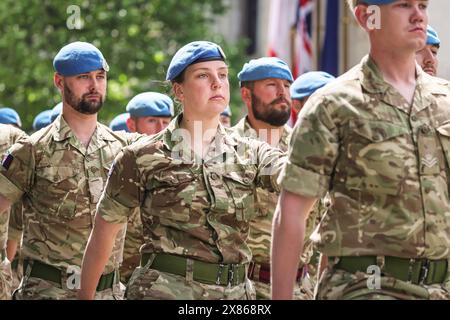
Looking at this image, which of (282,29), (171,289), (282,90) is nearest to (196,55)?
(171,289)

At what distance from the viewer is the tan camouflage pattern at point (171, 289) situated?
713 centimetres

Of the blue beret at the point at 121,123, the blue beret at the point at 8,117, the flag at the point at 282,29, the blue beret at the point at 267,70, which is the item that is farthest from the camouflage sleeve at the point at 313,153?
the flag at the point at 282,29

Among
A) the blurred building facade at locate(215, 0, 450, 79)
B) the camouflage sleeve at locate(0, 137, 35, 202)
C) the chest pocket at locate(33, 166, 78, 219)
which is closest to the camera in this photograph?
the camouflage sleeve at locate(0, 137, 35, 202)

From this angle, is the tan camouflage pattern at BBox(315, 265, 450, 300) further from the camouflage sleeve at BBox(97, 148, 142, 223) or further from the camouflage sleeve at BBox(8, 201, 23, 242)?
the camouflage sleeve at BBox(8, 201, 23, 242)

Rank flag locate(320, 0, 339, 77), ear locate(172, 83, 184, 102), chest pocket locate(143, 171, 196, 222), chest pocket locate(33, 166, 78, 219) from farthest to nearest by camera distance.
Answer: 1. flag locate(320, 0, 339, 77)
2. chest pocket locate(33, 166, 78, 219)
3. ear locate(172, 83, 184, 102)
4. chest pocket locate(143, 171, 196, 222)

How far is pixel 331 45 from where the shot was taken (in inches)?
794

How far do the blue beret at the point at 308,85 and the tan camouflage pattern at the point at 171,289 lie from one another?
11.4 ft

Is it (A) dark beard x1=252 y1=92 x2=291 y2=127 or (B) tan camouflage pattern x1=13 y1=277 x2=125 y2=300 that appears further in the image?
(A) dark beard x1=252 y1=92 x2=291 y2=127

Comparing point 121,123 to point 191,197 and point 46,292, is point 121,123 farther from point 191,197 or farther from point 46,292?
point 191,197

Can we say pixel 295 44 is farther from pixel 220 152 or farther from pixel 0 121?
pixel 220 152

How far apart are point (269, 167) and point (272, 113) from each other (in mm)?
2382

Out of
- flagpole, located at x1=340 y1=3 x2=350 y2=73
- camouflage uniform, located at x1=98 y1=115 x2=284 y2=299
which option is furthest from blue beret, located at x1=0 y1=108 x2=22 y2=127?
camouflage uniform, located at x1=98 y1=115 x2=284 y2=299

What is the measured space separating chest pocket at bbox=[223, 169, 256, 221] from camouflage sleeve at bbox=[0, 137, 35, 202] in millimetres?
2065

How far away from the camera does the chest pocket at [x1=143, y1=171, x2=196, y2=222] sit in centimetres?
724
